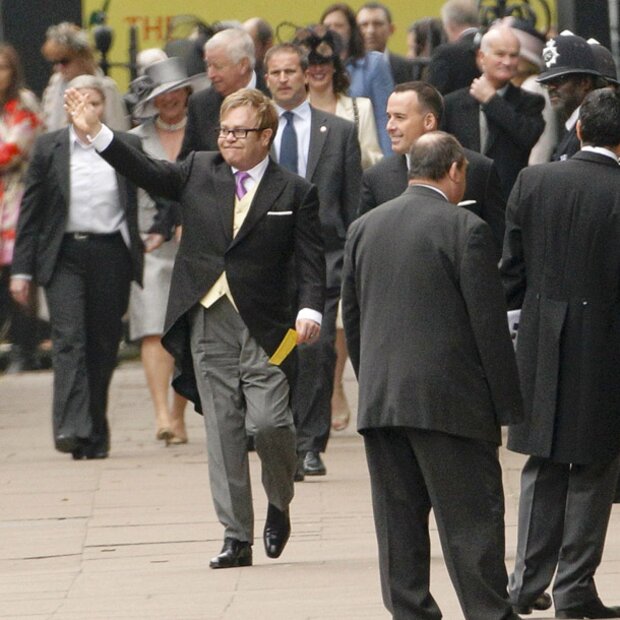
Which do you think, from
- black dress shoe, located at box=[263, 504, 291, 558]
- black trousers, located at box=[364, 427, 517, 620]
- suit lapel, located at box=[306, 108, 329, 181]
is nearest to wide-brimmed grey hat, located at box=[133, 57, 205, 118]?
suit lapel, located at box=[306, 108, 329, 181]

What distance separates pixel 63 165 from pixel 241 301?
11.6ft

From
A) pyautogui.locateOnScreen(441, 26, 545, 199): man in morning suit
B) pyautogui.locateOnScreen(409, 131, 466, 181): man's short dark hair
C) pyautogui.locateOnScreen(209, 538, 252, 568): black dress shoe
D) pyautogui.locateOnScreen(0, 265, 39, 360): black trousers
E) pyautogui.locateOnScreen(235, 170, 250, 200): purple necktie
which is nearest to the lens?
pyautogui.locateOnScreen(409, 131, 466, 181): man's short dark hair

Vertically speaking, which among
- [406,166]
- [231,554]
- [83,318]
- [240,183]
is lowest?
[83,318]

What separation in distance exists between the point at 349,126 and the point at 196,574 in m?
3.40

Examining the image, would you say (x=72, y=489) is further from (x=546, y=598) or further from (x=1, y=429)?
(x=546, y=598)

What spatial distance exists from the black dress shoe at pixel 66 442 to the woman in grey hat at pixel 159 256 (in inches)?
26.7

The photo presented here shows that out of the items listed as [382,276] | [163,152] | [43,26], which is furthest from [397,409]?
[43,26]

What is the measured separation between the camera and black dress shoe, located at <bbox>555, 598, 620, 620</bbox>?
7820 millimetres

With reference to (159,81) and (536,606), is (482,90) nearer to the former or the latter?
(159,81)

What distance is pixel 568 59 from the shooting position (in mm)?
8906

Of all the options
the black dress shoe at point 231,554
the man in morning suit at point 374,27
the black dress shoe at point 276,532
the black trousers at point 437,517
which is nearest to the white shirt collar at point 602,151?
the black trousers at point 437,517

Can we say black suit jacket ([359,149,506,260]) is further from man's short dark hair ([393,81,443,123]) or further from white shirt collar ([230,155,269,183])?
white shirt collar ([230,155,269,183])

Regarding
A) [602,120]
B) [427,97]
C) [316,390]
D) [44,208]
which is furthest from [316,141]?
[602,120]

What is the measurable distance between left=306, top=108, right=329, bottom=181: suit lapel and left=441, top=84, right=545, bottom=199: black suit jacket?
68 cm
